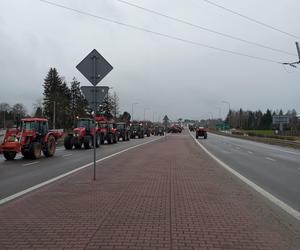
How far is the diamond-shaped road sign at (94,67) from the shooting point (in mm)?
14695

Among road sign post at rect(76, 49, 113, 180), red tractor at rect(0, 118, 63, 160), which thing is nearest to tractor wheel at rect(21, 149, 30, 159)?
red tractor at rect(0, 118, 63, 160)

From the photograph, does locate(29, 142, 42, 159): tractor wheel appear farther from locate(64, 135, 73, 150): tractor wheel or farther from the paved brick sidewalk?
the paved brick sidewalk

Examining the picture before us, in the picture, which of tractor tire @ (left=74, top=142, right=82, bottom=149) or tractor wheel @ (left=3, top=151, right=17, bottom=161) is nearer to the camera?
tractor wheel @ (left=3, top=151, right=17, bottom=161)

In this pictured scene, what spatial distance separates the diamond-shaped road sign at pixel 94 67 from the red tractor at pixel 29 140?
12.1 m

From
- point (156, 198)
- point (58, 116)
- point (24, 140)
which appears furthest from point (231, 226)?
point (58, 116)

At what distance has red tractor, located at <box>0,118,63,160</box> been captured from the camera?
25656 mm

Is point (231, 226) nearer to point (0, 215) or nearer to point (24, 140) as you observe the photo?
point (0, 215)

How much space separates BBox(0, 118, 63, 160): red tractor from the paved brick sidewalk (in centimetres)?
1270

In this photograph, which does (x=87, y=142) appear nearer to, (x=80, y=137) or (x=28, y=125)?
(x=80, y=137)

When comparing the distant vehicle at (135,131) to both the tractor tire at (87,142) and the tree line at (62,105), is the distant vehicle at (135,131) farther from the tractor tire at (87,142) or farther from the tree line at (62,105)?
the tractor tire at (87,142)

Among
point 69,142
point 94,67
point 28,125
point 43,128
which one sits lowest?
point 69,142

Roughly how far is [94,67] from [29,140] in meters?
13.3

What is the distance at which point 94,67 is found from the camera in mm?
14727

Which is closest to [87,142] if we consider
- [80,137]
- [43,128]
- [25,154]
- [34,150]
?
[80,137]
